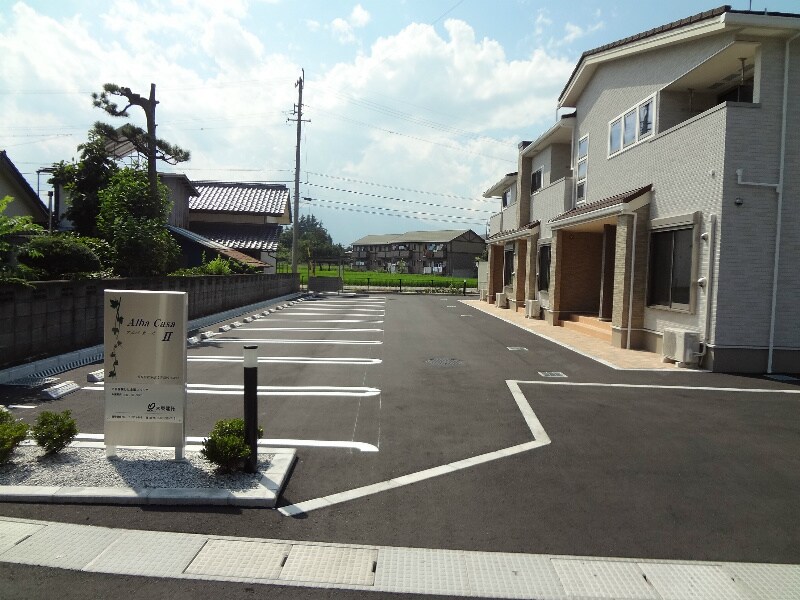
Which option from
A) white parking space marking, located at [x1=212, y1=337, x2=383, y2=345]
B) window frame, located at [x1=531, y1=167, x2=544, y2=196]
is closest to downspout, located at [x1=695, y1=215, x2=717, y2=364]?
white parking space marking, located at [x1=212, y1=337, x2=383, y2=345]

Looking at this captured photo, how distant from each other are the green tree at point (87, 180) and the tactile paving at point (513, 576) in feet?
89.1

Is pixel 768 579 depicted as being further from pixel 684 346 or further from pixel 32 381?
pixel 32 381

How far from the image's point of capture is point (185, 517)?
4.57 m

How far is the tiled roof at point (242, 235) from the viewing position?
115 feet

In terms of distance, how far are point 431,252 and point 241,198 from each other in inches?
2174

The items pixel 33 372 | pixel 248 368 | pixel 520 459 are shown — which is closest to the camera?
pixel 248 368

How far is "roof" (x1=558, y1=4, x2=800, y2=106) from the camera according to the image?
10562 mm

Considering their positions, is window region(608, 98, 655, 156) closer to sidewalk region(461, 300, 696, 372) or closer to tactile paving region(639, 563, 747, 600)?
sidewalk region(461, 300, 696, 372)

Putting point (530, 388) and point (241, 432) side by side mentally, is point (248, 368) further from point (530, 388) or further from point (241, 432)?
point (530, 388)

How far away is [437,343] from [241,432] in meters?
9.89

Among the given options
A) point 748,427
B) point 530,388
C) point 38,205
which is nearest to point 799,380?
point 748,427

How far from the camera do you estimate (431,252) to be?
9144 cm

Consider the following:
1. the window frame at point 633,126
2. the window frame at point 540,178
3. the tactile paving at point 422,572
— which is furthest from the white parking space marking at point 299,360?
the window frame at point 540,178

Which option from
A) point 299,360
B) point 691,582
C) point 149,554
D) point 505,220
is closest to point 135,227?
point 299,360
